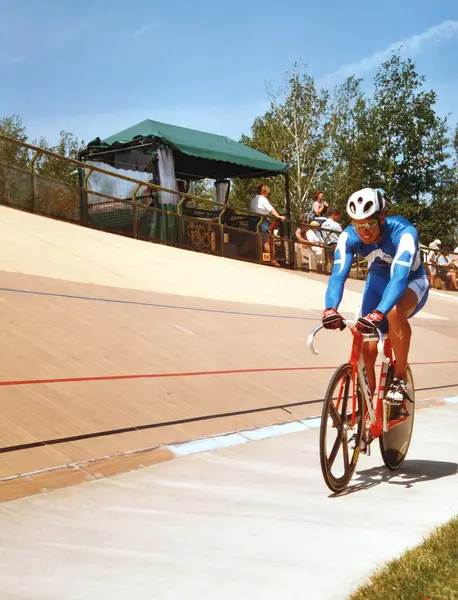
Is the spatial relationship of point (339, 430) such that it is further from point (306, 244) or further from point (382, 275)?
point (306, 244)

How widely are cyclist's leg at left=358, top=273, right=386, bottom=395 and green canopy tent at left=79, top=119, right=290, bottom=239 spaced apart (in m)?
11.7

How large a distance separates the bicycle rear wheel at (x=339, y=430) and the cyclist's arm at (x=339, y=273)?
364mm

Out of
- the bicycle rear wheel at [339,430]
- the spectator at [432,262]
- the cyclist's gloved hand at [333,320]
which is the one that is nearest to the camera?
the bicycle rear wheel at [339,430]

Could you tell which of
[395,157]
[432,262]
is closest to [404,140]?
[395,157]

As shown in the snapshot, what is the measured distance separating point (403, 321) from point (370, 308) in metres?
0.33

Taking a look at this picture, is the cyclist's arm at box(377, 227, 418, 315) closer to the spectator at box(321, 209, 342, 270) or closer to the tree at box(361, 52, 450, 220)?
the spectator at box(321, 209, 342, 270)

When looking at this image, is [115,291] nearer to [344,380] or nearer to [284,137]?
[344,380]

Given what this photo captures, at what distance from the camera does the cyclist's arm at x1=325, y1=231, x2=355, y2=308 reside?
4453 mm

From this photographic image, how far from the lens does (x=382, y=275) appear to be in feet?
16.1

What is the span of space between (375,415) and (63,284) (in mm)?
5433

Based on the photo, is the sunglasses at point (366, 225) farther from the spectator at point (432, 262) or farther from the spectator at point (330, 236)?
the spectator at point (432, 262)

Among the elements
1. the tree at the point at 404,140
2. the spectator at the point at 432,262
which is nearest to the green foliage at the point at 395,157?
the tree at the point at 404,140

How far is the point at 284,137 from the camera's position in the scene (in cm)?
4347

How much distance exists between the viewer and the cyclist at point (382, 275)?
175 inches
